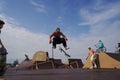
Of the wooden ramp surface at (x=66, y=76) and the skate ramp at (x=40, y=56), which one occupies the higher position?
the skate ramp at (x=40, y=56)

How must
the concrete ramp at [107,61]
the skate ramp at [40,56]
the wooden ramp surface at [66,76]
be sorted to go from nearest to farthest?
the wooden ramp surface at [66,76], the concrete ramp at [107,61], the skate ramp at [40,56]

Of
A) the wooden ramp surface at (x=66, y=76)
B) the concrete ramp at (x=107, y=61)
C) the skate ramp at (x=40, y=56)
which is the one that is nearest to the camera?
the wooden ramp surface at (x=66, y=76)

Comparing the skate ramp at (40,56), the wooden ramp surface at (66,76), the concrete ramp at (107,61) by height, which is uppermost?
the skate ramp at (40,56)

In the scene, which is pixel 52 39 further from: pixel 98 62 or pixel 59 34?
pixel 98 62

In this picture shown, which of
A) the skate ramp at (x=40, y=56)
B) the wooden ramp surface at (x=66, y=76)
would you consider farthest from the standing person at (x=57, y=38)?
the wooden ramp surface at (x=66, y=76)

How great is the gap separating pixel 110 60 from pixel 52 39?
3.34 metres

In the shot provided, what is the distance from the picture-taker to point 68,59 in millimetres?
14461

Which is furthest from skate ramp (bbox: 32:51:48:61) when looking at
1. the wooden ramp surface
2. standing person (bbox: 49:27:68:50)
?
the wooden ramp surface

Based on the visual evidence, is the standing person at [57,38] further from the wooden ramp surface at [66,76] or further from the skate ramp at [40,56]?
the wooden ramp surface at [66,76]

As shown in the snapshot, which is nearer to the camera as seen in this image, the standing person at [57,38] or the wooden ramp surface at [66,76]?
the wooden ramp surface at [66,76]

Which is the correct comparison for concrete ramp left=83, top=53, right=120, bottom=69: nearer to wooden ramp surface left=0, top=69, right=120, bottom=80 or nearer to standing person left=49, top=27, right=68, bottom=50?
standing person left=49, top=27, right=68, bottom=50

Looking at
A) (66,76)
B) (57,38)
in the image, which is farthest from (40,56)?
(66,76)

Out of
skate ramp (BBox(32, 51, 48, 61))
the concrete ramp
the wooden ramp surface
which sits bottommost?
the wooden ramp surface

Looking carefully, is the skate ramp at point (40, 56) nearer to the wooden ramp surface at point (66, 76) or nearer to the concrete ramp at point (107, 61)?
the concrete ramp at point (107, 61)
